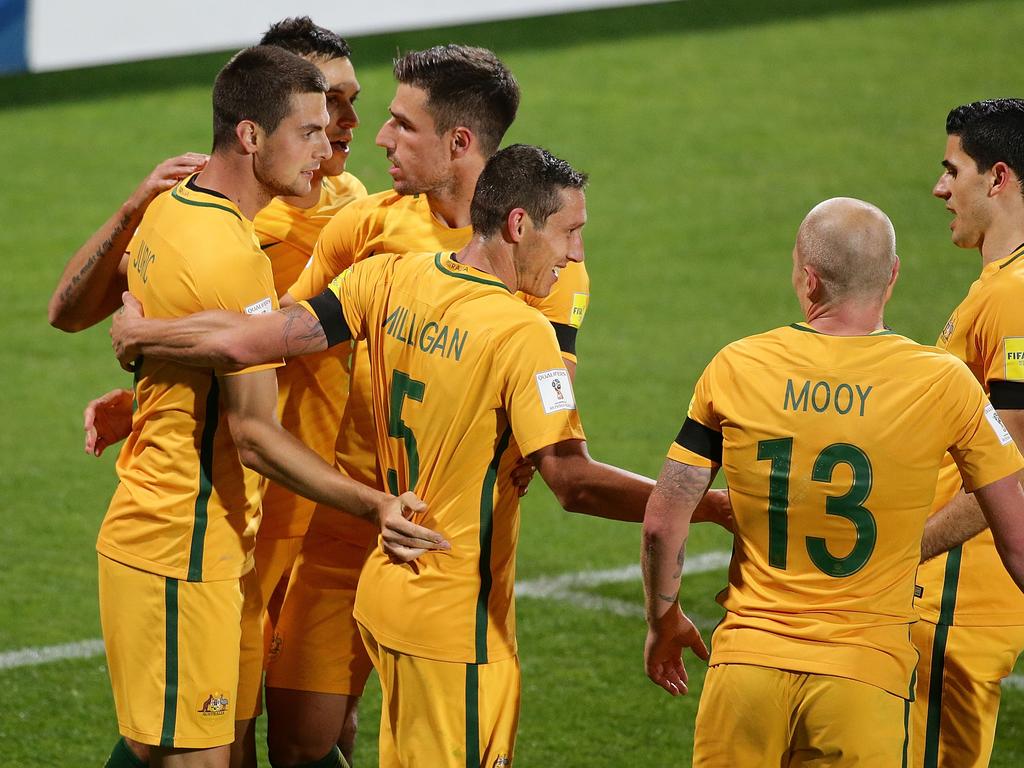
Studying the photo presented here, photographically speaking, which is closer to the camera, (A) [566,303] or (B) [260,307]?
(B) [260,307]

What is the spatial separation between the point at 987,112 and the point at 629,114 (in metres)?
12.0

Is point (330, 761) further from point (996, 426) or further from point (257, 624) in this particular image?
point (996, 426)

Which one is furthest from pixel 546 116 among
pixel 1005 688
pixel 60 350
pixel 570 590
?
pixel 1005 688

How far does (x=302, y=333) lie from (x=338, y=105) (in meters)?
1.39

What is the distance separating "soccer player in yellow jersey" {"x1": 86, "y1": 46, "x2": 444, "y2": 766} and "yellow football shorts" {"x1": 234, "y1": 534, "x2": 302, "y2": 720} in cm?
16

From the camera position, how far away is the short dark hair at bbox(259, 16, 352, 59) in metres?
5.53

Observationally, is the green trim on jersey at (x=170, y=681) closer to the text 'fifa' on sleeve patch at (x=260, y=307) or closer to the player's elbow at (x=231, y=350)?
the player's elbow at (x=231, y=350)

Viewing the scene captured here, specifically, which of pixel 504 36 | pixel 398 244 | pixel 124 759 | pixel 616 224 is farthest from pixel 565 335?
pixel 504 36

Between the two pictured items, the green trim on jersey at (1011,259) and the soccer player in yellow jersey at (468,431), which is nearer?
the soccer player in yellow jersey at (468,431)

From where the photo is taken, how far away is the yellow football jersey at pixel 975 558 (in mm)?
4660

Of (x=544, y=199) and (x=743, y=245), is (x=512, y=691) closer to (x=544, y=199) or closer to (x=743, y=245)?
(x=544, y=199)

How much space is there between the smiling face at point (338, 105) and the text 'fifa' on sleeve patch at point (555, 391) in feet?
5.55

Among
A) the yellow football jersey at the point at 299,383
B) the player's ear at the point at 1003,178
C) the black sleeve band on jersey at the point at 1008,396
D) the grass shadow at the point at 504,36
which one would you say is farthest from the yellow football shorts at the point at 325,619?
the grass shadow at the point at 504,36

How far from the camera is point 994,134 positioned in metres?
4.88
